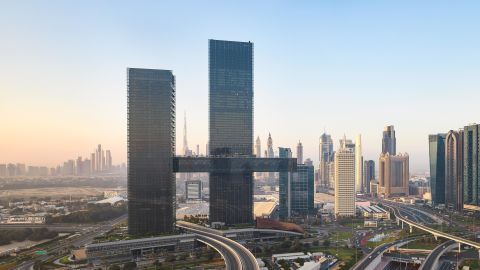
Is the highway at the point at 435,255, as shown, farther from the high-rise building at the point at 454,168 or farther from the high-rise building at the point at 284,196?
the high-rise building at the point at 454,168

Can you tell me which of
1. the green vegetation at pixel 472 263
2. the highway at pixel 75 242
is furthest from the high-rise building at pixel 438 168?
the highway at pixel 75 242

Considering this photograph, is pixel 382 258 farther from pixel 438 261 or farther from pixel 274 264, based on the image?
pixel 274 264

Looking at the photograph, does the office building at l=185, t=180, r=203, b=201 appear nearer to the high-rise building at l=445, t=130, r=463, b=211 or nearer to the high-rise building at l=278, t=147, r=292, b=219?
the high-rise building at l=278, t=147, r=292, b=219

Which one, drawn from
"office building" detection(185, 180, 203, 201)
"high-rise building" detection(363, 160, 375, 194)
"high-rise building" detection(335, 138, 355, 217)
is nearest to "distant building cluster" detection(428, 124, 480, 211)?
"high-rise building" detection(335, 138, 355, 217)

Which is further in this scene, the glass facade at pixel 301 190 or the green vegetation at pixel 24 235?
the glass facade at pixel 301 190

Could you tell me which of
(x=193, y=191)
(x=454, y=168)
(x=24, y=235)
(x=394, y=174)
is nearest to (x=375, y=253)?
(x=454, y=168)

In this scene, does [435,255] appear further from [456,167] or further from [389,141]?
A: [389,141]
